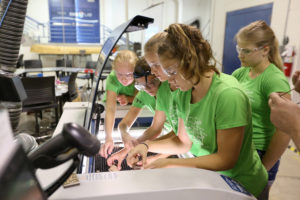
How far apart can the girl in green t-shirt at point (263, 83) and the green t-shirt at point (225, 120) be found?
433 mm

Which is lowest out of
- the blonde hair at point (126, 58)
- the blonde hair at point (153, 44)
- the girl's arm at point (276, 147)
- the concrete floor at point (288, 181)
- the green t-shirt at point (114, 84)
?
the concrete floor at point (288, 181)

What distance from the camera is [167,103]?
132 cm

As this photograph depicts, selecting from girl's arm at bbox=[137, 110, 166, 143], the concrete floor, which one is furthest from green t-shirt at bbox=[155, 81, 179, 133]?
the concrete floor

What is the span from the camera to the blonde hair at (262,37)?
1.49 m

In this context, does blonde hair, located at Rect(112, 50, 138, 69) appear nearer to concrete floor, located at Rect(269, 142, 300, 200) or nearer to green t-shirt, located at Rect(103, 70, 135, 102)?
green t-shirt, located at Rect(103, 70, 135, 102)

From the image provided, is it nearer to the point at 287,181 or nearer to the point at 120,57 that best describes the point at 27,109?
the point at 120,57

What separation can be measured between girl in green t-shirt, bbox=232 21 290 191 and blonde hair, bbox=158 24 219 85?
0.62m

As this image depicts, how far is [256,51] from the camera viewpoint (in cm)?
150

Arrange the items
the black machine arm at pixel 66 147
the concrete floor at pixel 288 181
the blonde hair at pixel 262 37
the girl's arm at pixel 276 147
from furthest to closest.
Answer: the concrete floor at pixel 288 181, the blonde hair at pixel 262 37, the girl's arm at pixel 276 147, the black machine arm at pixel 66 147

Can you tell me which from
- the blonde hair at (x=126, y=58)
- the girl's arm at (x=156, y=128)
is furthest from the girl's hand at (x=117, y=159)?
the blonde hair at (x=126, y=58)

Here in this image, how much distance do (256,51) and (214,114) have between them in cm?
85

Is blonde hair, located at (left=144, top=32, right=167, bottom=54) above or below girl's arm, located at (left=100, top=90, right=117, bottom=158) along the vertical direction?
above

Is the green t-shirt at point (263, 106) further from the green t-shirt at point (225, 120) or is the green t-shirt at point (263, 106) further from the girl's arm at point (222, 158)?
the girl's arm at point (222, 158)

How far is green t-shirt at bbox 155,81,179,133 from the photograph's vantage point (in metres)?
1.21
